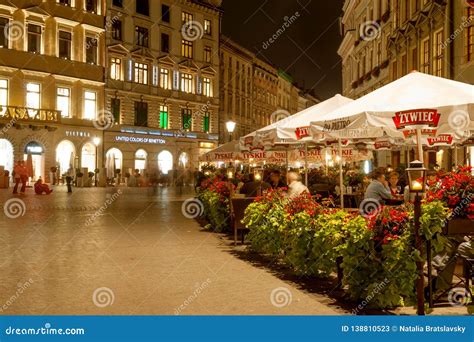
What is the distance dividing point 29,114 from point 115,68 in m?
10.3

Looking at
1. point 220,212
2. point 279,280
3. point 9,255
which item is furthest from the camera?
point 220,212

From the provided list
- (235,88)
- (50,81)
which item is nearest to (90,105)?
(50,81)

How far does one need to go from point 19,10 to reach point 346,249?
128 feet

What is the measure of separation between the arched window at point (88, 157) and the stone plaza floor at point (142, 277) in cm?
3007

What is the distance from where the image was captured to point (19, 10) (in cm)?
4019

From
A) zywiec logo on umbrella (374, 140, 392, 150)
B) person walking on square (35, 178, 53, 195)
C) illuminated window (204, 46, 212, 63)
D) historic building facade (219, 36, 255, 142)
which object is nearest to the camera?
zywiec logo on umbrella (374, 140, 392, 150)

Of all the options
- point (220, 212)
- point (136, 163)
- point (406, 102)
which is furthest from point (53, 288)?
point (136, 163)

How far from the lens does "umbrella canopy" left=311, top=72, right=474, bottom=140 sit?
7703 mm

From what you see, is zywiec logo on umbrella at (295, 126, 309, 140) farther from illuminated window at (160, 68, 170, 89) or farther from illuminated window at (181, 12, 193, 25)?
illuminated window at (181, 12, 193, 25)

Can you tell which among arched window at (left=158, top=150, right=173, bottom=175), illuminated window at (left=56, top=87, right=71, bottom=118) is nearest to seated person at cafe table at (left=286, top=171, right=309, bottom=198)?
illuminated window at (left=56, top=87, right=71, bottom=118)

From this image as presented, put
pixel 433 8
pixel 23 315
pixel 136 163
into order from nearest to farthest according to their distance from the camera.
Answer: pixel 23 315 → pixel 433 8 → pixel 136 163

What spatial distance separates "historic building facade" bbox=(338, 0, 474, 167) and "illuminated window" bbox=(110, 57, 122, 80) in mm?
19316

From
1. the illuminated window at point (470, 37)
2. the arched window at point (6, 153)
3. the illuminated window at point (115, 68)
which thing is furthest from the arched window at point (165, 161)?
the illuminated window at point (470, 37)

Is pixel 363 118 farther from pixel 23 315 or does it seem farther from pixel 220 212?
pixel 220 212
